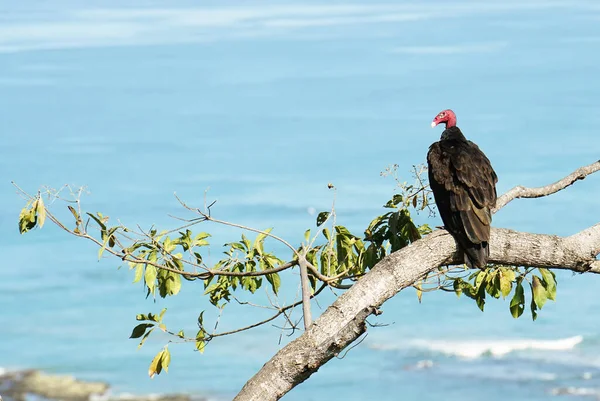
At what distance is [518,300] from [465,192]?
58 cm

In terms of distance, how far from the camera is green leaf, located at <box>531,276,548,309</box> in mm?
4965

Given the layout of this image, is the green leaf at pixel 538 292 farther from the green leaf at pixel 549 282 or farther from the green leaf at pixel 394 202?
the green leaf at pixel 394 202

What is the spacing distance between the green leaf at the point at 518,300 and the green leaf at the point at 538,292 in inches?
2.4

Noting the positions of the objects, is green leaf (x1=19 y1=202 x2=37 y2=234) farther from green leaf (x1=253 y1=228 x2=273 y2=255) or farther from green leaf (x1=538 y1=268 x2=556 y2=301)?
green leaf (x1=538 y1=268 x2=556 y2=301)

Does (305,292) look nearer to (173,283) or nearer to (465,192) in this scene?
(173,283)

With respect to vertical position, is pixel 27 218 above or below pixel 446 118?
below

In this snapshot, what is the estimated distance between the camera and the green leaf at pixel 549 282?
4961 mm

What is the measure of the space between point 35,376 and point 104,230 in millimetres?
7022

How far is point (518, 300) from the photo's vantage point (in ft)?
16.5

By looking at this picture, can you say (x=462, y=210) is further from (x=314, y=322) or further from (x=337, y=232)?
(x=314, y=322)

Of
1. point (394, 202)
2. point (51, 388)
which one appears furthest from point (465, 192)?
point (51, 388)

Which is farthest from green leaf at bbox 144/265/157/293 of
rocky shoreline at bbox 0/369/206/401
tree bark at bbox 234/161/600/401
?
rocky shoreline at bbox 0/369/206/401

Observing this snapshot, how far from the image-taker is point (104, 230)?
4.65 m

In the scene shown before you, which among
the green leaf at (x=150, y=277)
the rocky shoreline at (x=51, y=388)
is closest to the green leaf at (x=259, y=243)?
the green leaf at (x=150, y=277)
